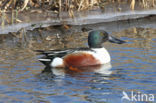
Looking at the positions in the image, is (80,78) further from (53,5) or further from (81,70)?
(53,5)

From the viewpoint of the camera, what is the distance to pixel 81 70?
776cm

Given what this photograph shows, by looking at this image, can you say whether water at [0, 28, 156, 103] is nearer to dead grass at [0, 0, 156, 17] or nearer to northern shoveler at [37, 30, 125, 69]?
northern shoveler at [37, 30, 125, 69]

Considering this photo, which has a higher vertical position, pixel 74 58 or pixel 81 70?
pixel 74 58

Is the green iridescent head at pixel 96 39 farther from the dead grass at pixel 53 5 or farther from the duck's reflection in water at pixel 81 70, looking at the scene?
the dead grass at pixel 53 5

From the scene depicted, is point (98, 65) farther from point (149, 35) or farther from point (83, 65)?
point (149, 35)

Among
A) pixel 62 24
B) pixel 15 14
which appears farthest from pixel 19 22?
pixel 62 24

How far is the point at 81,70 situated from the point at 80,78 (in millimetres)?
640

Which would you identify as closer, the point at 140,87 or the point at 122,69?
the point at 140,87

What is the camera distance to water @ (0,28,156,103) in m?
6.16

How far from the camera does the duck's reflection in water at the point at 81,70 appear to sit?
753 centimetres

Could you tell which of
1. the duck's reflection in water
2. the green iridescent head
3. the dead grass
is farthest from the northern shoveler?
the dead grass

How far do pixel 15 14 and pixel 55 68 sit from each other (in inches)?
127

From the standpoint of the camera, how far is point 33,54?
28.6ft

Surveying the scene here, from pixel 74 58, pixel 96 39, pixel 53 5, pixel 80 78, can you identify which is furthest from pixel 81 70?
pixel 53 5
